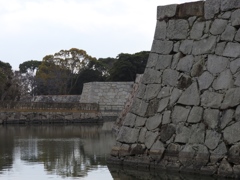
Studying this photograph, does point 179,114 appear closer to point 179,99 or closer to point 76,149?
point 179,99

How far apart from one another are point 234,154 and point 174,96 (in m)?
1.47

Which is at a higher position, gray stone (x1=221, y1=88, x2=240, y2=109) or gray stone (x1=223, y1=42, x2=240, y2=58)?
gray stone (x1=223, y1=42, x2=240, y2=58)

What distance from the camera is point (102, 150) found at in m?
11.5

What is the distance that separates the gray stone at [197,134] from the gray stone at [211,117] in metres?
0.10

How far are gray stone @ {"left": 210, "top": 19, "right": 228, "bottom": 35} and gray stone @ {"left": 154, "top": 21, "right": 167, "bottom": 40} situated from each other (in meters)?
0.96

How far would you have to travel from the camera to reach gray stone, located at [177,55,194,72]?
25.9 ft

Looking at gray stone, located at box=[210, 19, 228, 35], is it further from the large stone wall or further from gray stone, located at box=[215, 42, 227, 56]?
gray stone, located at box=[215, 42, 227, 56]

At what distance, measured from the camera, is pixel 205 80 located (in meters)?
7.59

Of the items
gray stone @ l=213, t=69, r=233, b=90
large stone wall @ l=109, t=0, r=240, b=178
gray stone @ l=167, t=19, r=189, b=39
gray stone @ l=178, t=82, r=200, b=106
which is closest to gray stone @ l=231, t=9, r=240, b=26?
large stone wall @ l=109, t=0, r=240, b=178

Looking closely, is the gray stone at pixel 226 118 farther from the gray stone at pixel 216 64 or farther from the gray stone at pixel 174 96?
the gray stone at pixel 174 96

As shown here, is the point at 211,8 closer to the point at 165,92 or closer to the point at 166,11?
Answer: the point at 166,11

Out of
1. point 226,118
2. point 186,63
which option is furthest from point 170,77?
point 226,118

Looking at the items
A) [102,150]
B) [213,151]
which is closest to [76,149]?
[102,150]

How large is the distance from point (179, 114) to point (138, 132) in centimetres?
85
